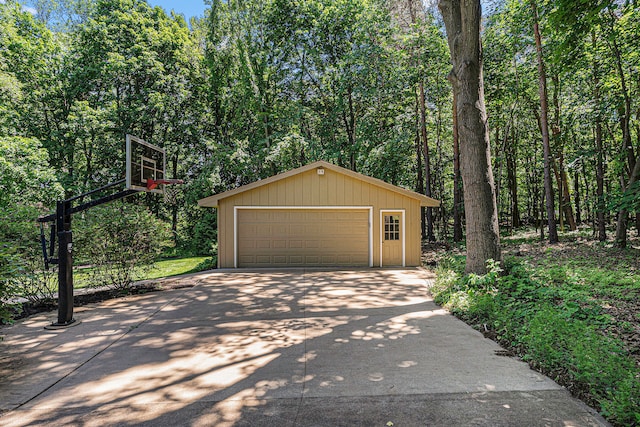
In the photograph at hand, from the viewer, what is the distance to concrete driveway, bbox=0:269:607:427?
2.56 meters

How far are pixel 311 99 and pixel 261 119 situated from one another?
10.1 ft

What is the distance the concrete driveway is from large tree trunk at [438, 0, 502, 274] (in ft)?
4.93

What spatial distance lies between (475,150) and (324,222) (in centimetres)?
544

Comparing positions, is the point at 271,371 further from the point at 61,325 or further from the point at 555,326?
the point at 61,325

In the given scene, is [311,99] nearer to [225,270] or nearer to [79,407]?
[225,270]

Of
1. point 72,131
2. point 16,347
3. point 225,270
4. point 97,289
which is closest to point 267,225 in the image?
point 225,270

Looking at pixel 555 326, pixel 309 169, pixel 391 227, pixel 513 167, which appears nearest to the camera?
pixel 555 326

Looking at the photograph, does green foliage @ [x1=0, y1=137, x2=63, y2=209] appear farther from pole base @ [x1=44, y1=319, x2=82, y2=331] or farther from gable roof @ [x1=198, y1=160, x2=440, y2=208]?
pole base @ [x1=44, y1=319, x2=82, y2=331]

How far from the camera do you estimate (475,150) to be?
6.32 meters

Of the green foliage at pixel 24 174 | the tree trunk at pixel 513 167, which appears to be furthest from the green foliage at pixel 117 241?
the tree trunk at pixel 513 167

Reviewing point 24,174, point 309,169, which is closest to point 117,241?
point 309,169

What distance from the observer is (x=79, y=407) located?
274cm

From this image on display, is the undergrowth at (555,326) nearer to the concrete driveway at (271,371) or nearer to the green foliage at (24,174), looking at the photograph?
the concrete driveway at (271,371)

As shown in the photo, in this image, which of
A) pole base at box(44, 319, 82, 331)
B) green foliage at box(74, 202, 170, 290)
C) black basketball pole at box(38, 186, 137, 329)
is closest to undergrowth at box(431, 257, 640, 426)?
black basketball pole at box(38, 186, 137, 329)
